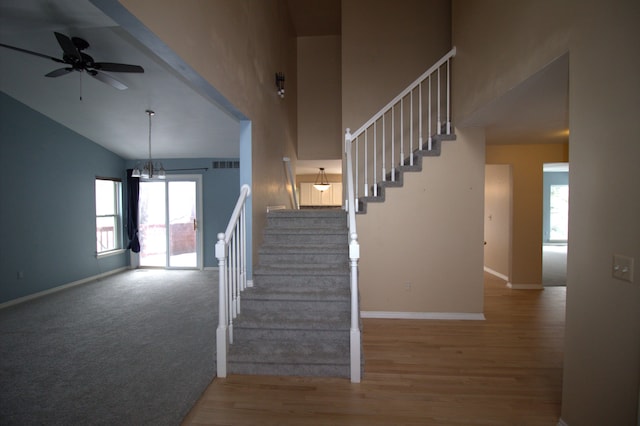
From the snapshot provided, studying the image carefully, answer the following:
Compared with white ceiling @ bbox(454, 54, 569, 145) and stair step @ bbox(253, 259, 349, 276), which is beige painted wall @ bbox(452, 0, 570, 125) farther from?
stair step @ bbox(253, 259, 349, 276)

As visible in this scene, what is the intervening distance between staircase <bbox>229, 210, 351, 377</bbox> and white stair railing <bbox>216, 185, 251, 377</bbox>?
8 cm

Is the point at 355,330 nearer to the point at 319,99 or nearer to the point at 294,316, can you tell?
the point at 294,316

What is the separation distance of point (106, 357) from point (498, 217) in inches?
247

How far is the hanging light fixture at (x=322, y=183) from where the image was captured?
28.3ft

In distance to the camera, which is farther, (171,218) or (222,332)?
(171,218)

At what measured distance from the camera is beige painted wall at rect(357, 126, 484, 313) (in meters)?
3.68

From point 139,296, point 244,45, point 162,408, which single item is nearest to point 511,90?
point 244,45

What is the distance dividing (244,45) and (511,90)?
2377 mm

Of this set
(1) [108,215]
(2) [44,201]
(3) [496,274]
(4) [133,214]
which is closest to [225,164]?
(4) [133,214]

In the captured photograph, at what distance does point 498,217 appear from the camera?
5781mm

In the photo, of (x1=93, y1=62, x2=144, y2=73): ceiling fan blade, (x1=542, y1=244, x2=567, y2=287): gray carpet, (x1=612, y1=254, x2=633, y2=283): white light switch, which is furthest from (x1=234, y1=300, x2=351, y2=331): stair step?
(x1=542, y1=244, x2=567, y2=287): gray carpet

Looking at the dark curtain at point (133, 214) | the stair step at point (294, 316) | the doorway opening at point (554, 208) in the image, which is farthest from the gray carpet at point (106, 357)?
the doorway opening at point (554, 208)

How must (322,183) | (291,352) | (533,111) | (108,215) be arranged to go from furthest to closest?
1. (322,183)
2. (108,215)
3. (533,111)
4. (291,352)

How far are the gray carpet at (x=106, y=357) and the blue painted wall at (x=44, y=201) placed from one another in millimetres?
572
